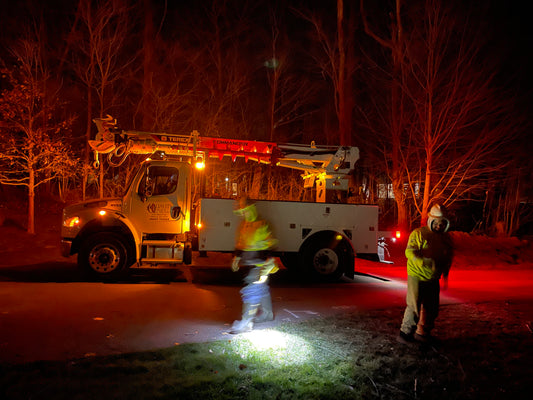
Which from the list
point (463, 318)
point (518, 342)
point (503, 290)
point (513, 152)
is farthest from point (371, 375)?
point (513, 152)

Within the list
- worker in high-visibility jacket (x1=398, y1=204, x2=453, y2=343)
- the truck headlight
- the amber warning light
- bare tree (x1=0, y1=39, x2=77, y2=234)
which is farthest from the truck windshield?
bare tree (x1=0, y1=39, x2=77, y2=234)

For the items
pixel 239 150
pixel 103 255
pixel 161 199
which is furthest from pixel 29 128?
pixel 239 150

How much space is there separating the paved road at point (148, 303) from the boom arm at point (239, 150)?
2.90 m

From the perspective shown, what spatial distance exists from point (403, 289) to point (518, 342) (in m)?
3.75

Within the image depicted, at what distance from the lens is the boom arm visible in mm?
9914

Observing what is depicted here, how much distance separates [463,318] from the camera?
22.0ft

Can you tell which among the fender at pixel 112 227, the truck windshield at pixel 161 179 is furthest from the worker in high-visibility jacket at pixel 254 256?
the fender at pixel 112 227

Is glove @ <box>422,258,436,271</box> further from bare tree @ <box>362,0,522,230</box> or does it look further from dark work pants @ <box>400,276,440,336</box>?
bare tree @ <box>362,0,522,230</box>

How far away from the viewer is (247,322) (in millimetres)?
5766

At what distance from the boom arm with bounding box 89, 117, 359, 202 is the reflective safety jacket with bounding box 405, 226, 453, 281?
5.72 m

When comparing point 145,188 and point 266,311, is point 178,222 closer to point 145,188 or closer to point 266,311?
point 145,188

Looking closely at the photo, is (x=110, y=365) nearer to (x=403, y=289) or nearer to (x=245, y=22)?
(x=403, y=289)

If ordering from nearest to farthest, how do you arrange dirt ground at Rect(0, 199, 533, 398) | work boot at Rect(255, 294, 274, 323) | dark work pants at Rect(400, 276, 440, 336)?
dirt ground at Rect(0, 199, 533, 398) < dark work pants at Rect(400, 276, 440, 336) < work boot at Rect(255, 294, 274, 323)

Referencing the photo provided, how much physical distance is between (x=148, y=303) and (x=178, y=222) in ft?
8.24
